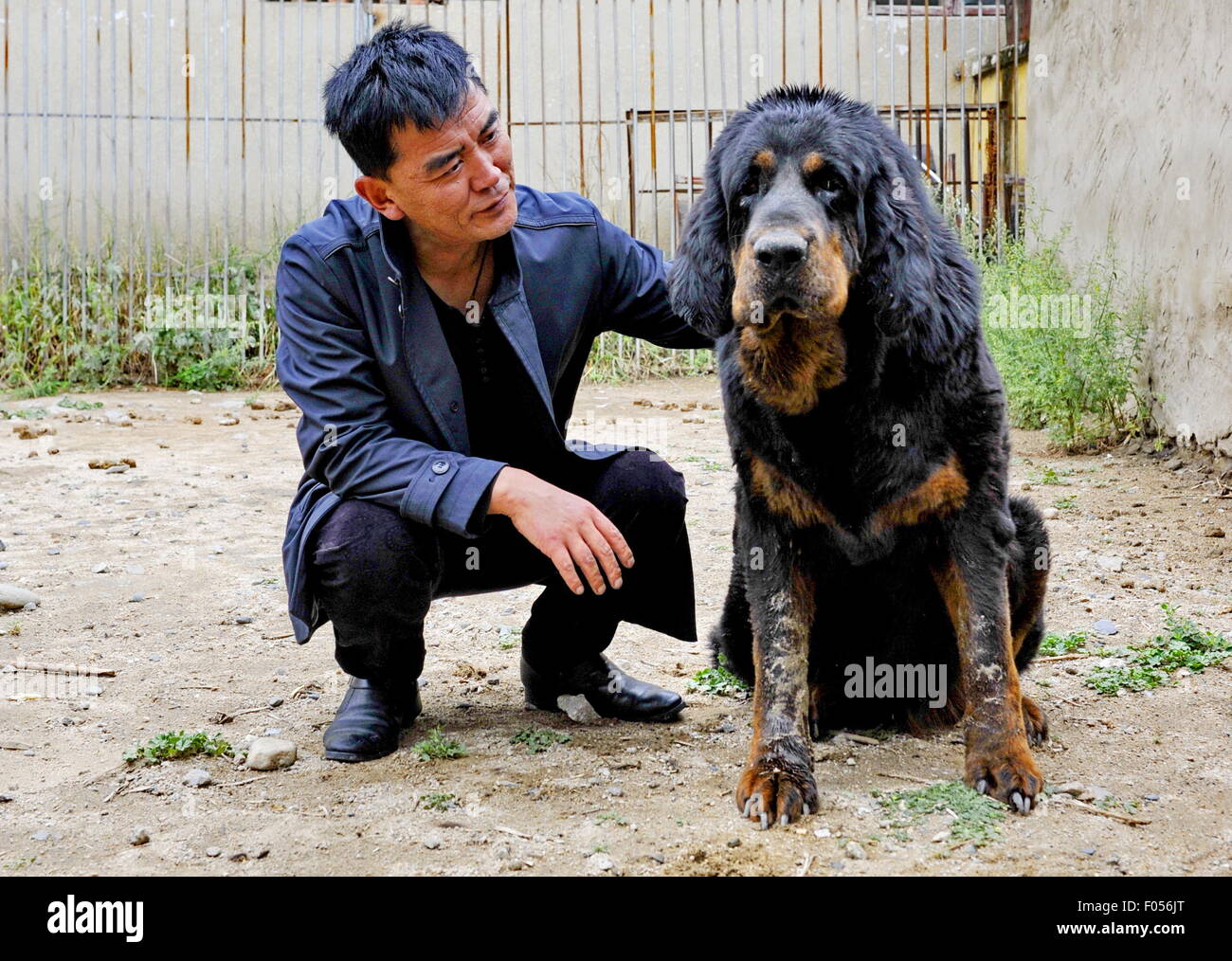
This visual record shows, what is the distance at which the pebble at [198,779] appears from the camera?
111 inches

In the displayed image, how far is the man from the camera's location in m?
2.76

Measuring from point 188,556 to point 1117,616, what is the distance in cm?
355

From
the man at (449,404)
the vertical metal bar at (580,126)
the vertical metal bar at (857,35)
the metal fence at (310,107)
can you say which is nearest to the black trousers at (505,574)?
the man at (449,404)

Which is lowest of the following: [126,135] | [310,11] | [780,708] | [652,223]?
[780,708]

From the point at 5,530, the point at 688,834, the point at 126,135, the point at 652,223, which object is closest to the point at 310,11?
the point at 126,135

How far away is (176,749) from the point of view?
2.98 meters

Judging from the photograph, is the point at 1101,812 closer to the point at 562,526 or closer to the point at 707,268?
the point at 562,526

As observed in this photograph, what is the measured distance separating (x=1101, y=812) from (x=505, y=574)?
1.50 meters

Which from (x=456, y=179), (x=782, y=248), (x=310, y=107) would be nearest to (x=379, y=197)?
(x=456, y=179)

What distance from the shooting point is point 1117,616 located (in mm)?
3906

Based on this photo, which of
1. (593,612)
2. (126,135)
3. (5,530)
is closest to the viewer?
(593,612)

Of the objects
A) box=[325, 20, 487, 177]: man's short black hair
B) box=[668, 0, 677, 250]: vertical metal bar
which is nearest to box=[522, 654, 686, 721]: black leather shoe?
box=[325, 20, 487, 177]: man's short black hair

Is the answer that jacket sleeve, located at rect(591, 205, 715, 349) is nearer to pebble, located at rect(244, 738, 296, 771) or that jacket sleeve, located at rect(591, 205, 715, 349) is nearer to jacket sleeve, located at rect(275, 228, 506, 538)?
jacket sleeve, located at rect(275, 228, 506, 538)
